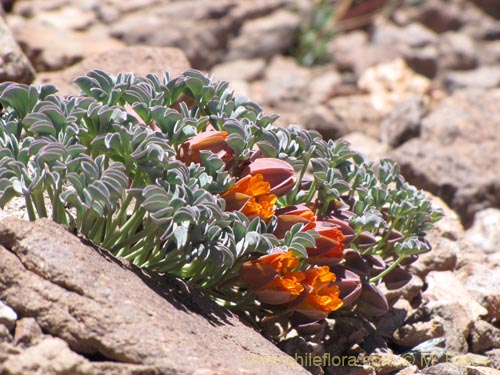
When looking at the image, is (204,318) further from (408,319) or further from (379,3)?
(379,3)

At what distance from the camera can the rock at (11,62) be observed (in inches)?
162

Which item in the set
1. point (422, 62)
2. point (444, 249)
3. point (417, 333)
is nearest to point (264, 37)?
point (422, 62)

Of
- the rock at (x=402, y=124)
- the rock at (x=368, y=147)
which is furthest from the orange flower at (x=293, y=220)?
the rock at (x=402, y=124)

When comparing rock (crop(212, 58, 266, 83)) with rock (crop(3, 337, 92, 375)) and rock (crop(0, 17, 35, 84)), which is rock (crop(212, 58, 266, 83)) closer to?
rock (crop(0, 17, 35, 84))

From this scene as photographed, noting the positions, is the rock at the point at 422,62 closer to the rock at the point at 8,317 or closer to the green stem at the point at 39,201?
the green stem at the point at 39,201

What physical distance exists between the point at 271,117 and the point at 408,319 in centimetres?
115

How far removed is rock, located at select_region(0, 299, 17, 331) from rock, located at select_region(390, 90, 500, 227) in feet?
10.2

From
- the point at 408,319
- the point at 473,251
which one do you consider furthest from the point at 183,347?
the point at 473,251

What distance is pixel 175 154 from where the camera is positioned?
2730mm

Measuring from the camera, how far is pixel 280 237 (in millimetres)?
2941

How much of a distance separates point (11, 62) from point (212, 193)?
1852 millimetres

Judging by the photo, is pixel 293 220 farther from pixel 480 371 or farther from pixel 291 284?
pixel 480 371

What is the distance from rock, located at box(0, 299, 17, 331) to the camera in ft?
7.66

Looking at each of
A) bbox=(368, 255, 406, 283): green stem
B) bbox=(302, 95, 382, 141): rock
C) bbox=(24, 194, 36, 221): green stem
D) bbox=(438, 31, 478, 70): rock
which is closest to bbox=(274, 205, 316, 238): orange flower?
bbox=(368, 255, 406, 283): green stem
